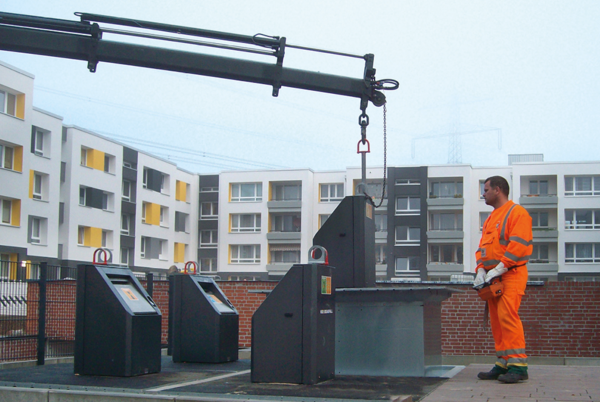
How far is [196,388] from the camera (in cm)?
738

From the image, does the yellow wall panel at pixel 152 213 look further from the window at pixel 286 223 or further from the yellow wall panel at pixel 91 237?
the window at pixel 286 223

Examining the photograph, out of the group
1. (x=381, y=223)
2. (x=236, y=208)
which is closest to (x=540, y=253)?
(x=381, y=223)

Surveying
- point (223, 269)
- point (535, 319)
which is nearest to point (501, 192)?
point (535, 319)

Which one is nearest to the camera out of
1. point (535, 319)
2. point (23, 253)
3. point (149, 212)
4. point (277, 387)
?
point (277, 387)

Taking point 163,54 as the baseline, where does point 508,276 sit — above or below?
below

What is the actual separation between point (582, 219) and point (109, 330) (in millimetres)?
59520

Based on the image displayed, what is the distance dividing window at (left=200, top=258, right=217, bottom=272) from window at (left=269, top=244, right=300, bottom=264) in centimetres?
692

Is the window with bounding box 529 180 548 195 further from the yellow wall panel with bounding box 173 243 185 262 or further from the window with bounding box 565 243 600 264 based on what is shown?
the yellow wall panel with bounding box 173 243 185 262

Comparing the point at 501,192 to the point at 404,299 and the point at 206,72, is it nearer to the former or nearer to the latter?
the point at 404,299

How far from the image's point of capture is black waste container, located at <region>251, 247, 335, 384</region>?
7.74 meters

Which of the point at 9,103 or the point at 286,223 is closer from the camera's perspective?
the point at 9,103

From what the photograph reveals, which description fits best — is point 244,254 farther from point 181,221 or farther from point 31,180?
point 31,180

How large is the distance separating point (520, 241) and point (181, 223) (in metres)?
63.7

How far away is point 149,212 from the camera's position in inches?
2488
